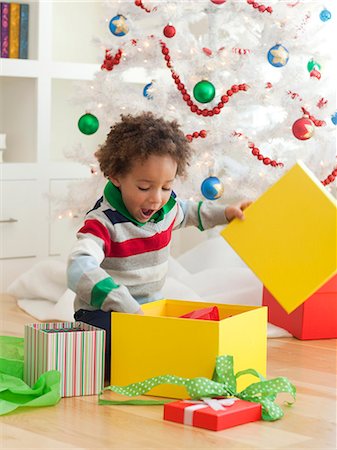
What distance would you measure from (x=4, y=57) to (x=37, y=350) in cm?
164

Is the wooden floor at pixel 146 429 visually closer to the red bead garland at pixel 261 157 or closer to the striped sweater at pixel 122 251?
the striped sweater at pixel 122 251

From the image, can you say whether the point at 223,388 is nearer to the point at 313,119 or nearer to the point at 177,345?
the point at 177,345

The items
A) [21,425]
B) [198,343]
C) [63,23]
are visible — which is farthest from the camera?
[63,23]

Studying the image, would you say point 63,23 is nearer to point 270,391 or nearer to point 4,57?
point 4,57

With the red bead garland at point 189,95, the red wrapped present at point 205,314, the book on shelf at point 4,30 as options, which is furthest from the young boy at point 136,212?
the book on shelf at point 4,30

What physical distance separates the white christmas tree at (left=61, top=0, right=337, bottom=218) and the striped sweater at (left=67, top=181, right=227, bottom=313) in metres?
0.45

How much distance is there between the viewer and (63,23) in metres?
3.31

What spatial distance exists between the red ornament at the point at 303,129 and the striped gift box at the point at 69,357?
889 mm

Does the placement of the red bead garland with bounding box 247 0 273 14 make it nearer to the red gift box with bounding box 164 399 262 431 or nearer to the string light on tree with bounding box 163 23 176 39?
the string light on tree with bounding box 163 23 176 39

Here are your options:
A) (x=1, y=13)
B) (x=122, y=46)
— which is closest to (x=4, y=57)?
(x=1, y=13)

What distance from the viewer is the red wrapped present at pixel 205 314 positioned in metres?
1.65

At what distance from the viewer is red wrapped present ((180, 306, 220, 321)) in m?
1.65

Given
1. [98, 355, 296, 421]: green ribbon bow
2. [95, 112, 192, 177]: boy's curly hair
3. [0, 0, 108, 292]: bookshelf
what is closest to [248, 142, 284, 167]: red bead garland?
[95, 112, 192, 177]: boy's curly hair

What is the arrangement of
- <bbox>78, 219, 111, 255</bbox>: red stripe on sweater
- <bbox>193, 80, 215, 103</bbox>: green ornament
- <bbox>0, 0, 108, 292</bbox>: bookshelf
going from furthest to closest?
<bbox>0, 0, 108, 292</bbox>: bookshelf
<bbox>193, 80, 215, 103</bbox>: green ornament
<bbox>78, 219, 111, 255</bbox>: red stripe on sweater
